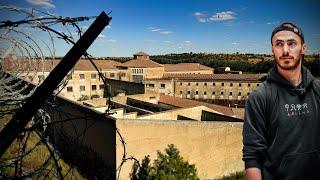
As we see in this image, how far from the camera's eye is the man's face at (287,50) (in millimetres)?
2166

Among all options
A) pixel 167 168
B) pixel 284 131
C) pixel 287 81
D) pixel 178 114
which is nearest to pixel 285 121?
pixel 284 131

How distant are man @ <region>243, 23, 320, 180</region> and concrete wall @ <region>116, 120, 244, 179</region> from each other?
14.8 metres

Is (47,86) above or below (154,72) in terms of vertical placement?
below

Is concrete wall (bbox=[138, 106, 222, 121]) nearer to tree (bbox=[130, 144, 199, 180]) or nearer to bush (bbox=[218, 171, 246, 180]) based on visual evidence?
tree (bbox=[130, 144, 199, 180])

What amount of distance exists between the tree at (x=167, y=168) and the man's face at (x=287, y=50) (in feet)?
50.3

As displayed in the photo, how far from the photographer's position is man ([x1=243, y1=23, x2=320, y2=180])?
2.05 m

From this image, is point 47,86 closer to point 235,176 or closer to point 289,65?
point 289,65

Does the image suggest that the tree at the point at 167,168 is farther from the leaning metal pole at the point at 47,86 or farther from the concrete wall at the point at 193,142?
the leaning metal pole at the point at 47,86

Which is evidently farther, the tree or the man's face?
the tree

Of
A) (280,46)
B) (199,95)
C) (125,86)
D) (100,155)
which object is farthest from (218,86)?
(280,46)

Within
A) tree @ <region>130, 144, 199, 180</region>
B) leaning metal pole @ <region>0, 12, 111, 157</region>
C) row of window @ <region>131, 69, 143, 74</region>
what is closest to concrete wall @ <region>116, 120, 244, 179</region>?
tree @ <region>130, 144, 199, 180</region>

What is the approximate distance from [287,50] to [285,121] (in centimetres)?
50

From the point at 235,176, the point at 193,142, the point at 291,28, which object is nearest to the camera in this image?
the point at 291,28

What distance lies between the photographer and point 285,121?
82.1 inches
